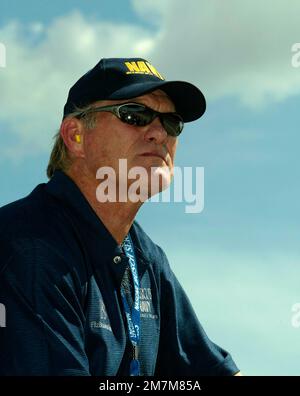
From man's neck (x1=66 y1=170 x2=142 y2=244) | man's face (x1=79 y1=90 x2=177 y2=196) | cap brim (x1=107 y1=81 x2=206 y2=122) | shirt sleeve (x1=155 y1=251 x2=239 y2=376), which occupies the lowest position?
shirt sleeve (x1=155 y1=251 x2=239 y2=376)

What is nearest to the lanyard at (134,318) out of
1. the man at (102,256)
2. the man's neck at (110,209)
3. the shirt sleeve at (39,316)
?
the man at (102,256)

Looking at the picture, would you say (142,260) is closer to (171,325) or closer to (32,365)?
(171,325)

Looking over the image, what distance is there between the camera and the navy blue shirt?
4.98 m

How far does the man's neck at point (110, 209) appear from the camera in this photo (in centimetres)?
605

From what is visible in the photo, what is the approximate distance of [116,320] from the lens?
5.68 metres

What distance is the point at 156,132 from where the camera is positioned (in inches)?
242

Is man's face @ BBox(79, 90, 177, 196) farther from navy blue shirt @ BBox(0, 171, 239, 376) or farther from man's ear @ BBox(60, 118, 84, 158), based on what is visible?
navy blue shirt @ BBox(0, 171, 239, 376)

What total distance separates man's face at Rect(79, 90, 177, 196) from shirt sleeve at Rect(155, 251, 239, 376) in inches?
40.4

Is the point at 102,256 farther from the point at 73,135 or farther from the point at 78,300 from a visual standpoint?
the point at 73,135

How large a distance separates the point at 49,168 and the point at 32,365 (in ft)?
6.82

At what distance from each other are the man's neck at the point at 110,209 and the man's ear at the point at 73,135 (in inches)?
9.2

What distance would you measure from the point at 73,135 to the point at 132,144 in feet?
1.94

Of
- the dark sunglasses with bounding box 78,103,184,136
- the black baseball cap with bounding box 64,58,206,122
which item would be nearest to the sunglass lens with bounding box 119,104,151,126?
the dark sunglasses with bounding box 78,103,184,136
